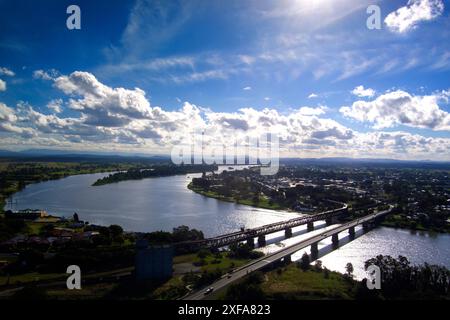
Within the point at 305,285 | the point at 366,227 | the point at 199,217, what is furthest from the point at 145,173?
the point at 305,285

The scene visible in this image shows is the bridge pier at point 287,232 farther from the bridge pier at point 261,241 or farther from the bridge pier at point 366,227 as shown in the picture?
the bridge pier at point 366,227

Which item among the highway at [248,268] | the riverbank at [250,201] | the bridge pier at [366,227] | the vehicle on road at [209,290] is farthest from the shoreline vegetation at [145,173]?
the vehicle on road at [209,290]

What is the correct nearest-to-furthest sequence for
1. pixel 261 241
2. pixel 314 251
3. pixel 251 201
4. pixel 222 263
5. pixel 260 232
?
pixel 222 263 < pixel 314 251 < pixel 261 241 < pixel 260 232 < pixel 251 201

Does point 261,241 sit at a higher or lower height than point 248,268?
lower

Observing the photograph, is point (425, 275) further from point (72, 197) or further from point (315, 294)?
point (72, 197)

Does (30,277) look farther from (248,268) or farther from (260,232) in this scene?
(260,232)

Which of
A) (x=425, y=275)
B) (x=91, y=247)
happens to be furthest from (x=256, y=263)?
(x=91, y=247)

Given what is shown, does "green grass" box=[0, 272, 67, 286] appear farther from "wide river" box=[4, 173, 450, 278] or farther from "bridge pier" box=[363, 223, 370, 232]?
"bridge pier" box=[363, 223, 370, 232]
